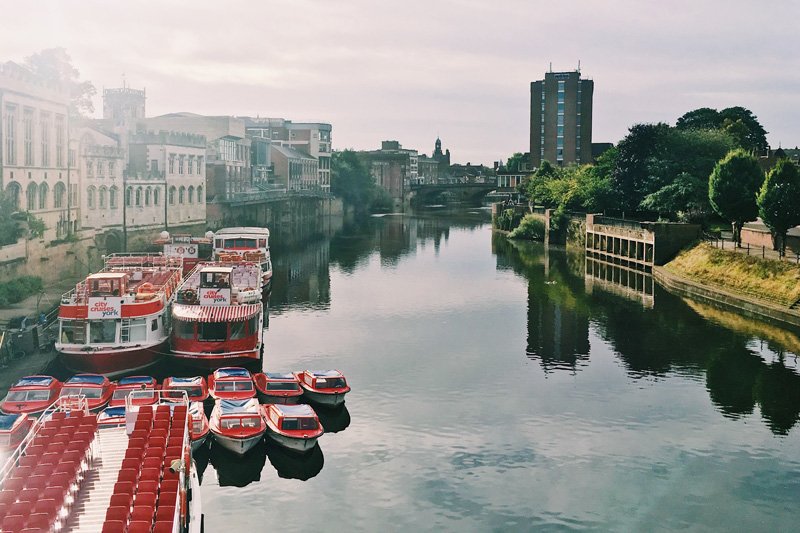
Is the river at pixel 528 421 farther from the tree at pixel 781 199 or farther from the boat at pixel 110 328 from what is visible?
the tree at pixel 781 199

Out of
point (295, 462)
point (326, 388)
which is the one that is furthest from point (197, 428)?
point (326, 388)

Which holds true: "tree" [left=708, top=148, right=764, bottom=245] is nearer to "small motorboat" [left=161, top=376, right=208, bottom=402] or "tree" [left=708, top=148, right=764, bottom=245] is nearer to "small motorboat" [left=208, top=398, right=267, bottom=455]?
"small motorboat" [left=161, top=376, right=208, bottom=402]

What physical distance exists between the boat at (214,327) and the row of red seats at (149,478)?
1789 centimetres

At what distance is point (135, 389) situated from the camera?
40375mm

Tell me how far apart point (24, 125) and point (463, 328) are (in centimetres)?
3984

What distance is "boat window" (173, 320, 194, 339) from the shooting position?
4944 centimetres

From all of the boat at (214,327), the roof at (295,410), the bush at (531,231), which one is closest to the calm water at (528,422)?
the roof at (295,410)

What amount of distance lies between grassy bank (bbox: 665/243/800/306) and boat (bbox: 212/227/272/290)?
3874 centimetres

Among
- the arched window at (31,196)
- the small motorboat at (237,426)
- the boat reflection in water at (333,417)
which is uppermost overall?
the arched window at (31,196)

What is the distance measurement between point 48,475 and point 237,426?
41.5 ft

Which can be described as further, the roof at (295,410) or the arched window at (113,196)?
the arched window at (113,196)

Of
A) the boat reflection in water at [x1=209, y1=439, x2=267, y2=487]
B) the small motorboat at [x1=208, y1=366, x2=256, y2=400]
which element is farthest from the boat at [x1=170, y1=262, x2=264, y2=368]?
the boat reflection in water at [x1=209, y1=439, x2=267, y2=487]

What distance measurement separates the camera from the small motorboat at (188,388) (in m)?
40.1

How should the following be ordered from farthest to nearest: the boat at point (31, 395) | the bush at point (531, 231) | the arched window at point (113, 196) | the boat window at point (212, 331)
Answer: the bush at point (531, 231)
the arched window at point (113, 196)
the boat window at point (212, 331)
the boat at point (31, 395)
